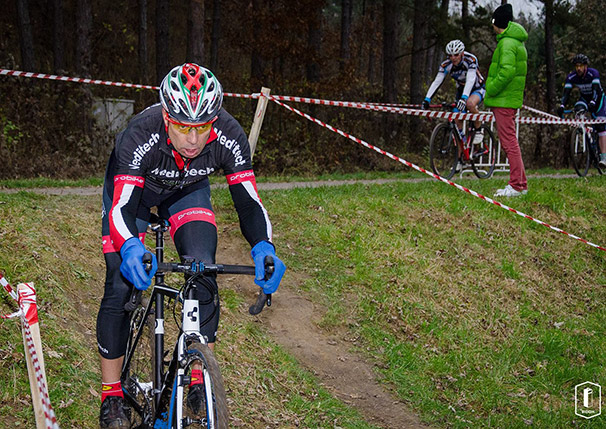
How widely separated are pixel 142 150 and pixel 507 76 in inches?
322

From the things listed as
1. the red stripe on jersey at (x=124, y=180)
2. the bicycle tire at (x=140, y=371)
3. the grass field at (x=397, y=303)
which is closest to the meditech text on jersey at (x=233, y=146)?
the red stripe on jersey at (x=124, y=180)

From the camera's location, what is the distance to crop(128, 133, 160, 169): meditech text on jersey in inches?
155

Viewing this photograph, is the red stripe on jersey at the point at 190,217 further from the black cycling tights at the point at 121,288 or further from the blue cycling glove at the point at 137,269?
the blue cycling glove at the point at 137,269

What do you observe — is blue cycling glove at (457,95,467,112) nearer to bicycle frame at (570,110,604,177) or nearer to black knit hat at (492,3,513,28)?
black knit hat at (492,3,513,28)

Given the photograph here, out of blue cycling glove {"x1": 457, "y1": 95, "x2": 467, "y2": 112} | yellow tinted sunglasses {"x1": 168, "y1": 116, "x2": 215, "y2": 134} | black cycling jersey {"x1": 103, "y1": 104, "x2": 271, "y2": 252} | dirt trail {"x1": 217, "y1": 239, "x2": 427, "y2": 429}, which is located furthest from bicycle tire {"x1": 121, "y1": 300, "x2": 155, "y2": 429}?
blue cycling glove {"x1": 457, "y1": 95, "x2": 467, "y2": 112}

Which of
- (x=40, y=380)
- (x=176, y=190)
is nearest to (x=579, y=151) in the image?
(x=176, y=190)

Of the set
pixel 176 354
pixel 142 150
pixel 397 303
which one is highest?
pixel 142 150

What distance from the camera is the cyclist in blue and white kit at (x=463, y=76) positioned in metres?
11.8

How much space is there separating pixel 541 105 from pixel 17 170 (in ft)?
53.9

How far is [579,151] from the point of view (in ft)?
47.9

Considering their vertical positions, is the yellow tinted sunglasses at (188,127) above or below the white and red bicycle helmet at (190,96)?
below

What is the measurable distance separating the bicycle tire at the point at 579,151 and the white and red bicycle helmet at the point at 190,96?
1223cm

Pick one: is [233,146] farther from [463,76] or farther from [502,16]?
[463,76]

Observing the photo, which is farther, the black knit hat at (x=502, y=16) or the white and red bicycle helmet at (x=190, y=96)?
the black knit hat at (x=502, y=16)
